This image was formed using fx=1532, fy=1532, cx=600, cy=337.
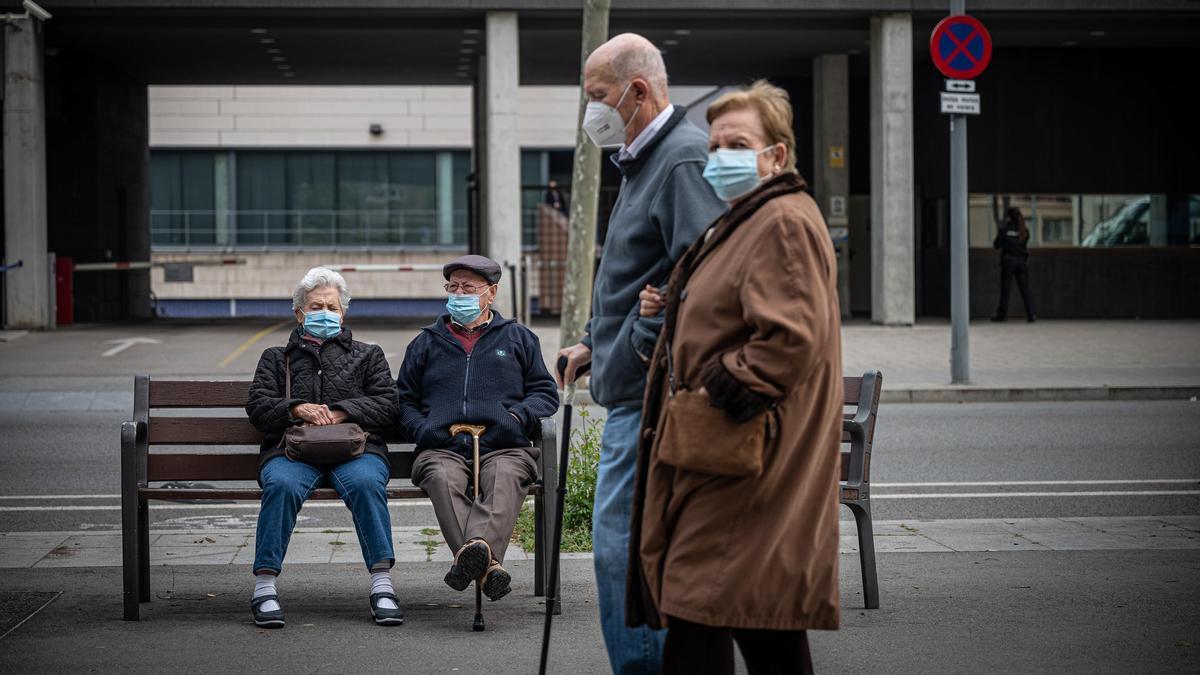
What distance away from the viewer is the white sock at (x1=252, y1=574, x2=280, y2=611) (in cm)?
580

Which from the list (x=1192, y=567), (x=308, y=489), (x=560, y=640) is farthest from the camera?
(x=1192, y=567)

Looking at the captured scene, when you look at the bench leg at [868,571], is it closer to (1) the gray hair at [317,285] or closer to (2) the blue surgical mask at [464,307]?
(2) the blue surgical mask at [464,307]

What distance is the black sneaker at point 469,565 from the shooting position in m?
5.62

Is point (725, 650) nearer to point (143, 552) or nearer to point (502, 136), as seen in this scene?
point (143, 552)

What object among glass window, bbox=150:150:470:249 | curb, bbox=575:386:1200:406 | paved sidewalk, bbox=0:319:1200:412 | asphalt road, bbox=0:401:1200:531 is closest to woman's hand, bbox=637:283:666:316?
asphalt road, bbox=0:401:1200:531

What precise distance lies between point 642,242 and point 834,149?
24.4 metres

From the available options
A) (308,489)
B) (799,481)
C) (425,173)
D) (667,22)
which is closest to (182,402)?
(308,489)

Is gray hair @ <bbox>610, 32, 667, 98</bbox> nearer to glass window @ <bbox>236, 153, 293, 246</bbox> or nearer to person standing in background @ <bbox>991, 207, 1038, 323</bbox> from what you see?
person standing in background @ <bbox>991, 207, 1038, 323</bbox>

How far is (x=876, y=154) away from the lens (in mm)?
24922

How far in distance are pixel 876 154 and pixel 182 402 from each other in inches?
779

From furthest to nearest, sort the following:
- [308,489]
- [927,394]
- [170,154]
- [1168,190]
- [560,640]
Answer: [170,154] → [1168,190] → [927,394] → [308,489] → [560,640]

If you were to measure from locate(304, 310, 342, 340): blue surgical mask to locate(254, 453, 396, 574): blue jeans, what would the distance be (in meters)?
0.58

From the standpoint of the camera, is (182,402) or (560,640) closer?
(560,640)

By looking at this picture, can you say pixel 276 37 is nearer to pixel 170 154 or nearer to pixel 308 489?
pixel 308 489
